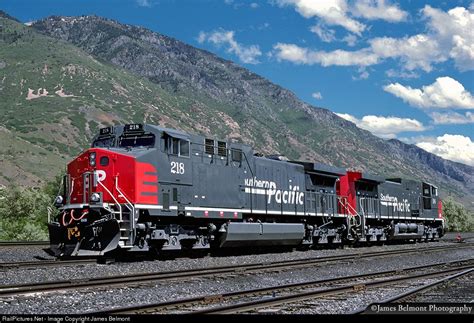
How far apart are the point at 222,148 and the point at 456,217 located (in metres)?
64.4

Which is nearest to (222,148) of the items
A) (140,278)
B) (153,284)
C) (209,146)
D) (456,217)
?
(209,146)

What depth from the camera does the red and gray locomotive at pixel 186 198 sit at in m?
16.1

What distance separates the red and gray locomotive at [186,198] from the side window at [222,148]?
3 cm

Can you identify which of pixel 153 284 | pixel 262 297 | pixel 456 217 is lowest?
pixel 262 297

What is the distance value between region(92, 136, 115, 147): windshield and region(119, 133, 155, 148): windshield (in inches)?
13.9

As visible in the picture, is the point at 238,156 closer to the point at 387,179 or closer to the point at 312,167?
the point at 312,167

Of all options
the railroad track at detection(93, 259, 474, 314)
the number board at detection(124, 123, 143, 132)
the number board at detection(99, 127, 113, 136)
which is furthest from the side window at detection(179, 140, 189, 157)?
the railroad track at detection(93, 259, 474, 314)

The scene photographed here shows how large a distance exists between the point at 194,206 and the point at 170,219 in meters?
1.05

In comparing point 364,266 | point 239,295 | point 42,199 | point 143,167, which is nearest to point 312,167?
point 364,266

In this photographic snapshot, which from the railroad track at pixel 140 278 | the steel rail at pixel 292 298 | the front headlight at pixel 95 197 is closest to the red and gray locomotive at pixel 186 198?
the front headlight at pixel 95 197

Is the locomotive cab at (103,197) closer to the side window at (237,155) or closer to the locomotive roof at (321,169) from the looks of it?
the side window at (237,155)

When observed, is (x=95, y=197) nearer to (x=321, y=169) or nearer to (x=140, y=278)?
(x=140, y=278)

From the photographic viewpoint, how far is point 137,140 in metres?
17.6
